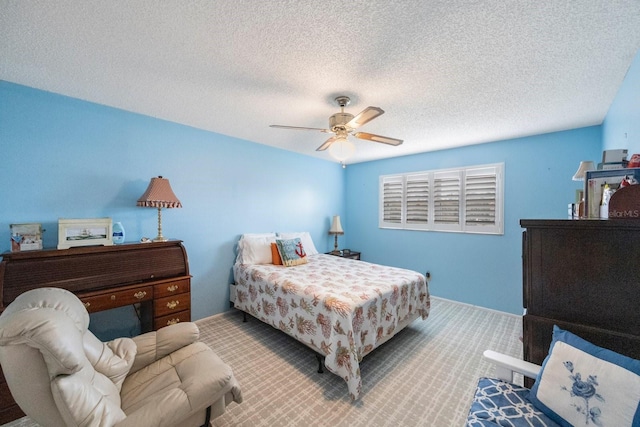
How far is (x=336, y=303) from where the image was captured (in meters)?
1.97

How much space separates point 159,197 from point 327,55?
2090mm

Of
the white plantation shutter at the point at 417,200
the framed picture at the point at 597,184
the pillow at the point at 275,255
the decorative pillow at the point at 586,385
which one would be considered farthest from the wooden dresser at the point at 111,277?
the white plantation shutter at the point at 417,200

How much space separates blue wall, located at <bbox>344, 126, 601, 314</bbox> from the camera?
2.85m

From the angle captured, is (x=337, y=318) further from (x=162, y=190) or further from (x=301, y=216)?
(x=301, y=216)

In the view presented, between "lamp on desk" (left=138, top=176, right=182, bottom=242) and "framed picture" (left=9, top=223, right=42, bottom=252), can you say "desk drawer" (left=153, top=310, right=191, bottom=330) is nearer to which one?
"lamp on desk" (left=138, top=176, right=182, bottom=242)

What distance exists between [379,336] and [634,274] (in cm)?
169

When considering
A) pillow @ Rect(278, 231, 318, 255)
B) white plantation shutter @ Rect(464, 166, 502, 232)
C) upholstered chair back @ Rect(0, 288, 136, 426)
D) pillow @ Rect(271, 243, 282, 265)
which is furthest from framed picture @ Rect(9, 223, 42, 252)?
white plantation shutter @ Rect(464, 166, 502, 232)

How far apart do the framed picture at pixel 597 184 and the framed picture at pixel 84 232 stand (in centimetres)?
→ 351

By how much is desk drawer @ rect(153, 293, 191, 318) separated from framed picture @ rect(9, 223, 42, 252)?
3.35 feet

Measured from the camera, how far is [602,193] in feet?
4.16

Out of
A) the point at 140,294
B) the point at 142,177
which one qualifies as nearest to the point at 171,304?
the point at 140,294

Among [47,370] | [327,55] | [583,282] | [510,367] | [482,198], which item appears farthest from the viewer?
[482,198]

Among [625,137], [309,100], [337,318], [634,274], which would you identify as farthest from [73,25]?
[625,137]

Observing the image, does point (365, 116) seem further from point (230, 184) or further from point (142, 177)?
point (142, 177)
